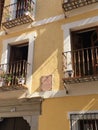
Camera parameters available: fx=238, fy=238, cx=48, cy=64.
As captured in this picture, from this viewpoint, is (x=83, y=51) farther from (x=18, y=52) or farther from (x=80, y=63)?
(x=18, y=52)

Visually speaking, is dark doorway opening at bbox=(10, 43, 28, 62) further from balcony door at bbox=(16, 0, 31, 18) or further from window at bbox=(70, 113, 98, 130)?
window at bbox=(70, 113, 98, 130)

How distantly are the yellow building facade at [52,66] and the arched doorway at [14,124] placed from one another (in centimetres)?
9

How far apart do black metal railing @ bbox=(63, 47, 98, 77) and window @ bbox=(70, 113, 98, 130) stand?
127cm

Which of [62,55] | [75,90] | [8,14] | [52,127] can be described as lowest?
[52,127]

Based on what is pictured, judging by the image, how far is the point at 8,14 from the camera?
956cm

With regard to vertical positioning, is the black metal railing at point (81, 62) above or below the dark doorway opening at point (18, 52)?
below

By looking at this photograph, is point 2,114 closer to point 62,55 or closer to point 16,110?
point 16,110

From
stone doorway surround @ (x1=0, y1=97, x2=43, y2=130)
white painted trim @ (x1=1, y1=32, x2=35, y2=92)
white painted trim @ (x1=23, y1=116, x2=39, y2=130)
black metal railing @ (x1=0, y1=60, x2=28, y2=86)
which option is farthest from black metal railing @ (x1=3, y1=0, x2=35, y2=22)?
white painted trim @ (x1=23, y1=116, x2=39, y2=130)

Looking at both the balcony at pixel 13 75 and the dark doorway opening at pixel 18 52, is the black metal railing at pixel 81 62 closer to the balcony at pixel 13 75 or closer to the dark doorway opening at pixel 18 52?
the balcony at pixel 13 75

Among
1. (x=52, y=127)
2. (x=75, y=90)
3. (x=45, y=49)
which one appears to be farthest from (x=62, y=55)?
(x=52, y=127)

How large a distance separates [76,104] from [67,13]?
321 cm

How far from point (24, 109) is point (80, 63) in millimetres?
2314

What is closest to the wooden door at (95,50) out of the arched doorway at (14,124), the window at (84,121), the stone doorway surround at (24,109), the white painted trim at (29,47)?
the window at (84,121)

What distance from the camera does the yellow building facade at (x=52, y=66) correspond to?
6.84 meters
